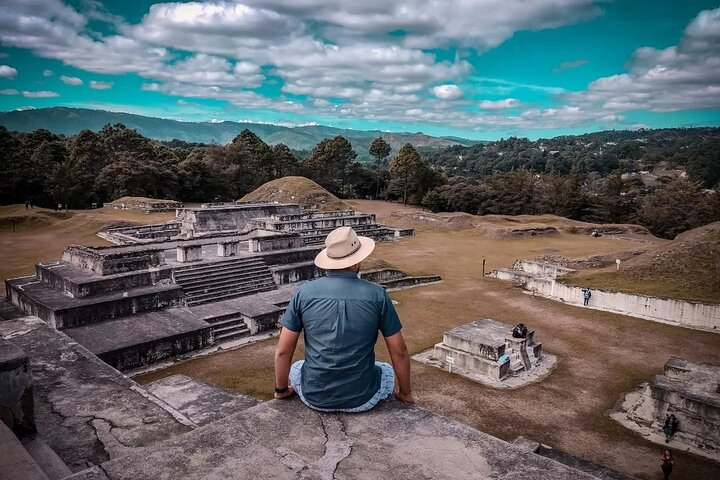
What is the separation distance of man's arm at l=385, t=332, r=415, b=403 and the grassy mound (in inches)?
521

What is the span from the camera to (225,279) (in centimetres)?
1306

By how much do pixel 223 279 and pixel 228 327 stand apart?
244 centimetres

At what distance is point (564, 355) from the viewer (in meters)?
10.6

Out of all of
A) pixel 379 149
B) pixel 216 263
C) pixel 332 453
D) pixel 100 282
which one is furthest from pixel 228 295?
pixel 379 149

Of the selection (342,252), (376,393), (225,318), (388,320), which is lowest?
(225,318)

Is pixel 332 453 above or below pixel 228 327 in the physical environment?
above

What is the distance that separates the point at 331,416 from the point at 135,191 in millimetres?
36119

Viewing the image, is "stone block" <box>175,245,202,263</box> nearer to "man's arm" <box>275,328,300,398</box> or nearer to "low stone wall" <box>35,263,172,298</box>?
"low stone wall" <box>35,263,172,298</box>

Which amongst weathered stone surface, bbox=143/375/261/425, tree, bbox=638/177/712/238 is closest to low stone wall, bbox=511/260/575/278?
weathered stone surface, bbox=143/375/261/425

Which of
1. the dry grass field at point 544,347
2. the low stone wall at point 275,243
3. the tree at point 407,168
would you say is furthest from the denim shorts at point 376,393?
the tree at point 407,168

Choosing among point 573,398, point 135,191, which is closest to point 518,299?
point 573,398

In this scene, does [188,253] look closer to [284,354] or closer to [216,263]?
[216,263]

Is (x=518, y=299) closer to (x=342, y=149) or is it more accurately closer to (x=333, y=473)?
(x=333, y=473)

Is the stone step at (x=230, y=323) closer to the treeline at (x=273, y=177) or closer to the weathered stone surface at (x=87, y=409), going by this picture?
the weathered stone surface at (x=87, y=409)
